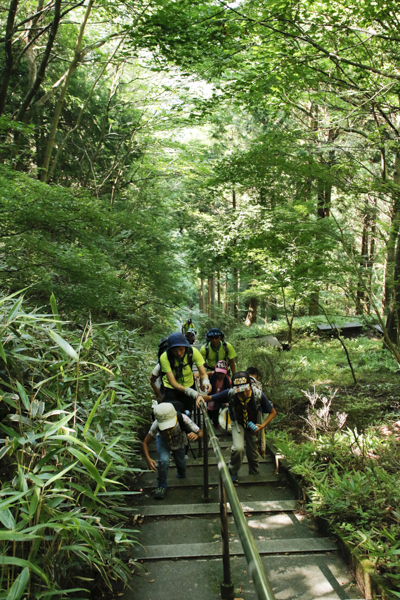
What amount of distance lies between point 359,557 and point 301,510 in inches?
45.9

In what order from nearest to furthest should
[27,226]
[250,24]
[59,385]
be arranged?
[59,385], [250,24], [27,226]

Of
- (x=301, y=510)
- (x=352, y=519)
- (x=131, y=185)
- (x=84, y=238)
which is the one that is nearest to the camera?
(x=352, y=519)

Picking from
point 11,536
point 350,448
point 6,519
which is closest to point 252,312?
point 350,448

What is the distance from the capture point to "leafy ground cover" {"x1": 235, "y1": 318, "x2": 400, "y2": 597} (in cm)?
321

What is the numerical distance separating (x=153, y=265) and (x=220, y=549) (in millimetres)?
11140

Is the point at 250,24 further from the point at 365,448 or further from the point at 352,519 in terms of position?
the point at 352,519

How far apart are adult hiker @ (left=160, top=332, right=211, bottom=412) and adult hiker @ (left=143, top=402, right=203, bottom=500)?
36 centimetres

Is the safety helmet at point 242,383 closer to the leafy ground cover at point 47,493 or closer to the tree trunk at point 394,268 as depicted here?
the leafy ground cover at point 47,493

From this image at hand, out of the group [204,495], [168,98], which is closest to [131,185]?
[168,98]

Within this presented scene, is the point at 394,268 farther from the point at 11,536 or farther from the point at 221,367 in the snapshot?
the point at 11,536

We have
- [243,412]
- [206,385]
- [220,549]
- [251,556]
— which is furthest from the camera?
[206,385]

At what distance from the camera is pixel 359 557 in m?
2.89

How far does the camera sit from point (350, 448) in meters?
4.83

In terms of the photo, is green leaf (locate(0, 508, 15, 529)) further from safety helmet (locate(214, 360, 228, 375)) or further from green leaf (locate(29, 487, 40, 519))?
safety helmet (locate(214, 360, 228, 375))
